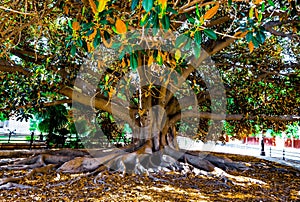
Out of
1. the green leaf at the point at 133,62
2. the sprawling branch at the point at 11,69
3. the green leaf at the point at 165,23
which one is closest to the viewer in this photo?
the green leaf at the point at 165,23

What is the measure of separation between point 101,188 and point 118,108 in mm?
2948

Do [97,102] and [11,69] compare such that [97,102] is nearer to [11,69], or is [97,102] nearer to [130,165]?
[130,165]

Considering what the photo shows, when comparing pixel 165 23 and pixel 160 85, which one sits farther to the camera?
pixel 160 85

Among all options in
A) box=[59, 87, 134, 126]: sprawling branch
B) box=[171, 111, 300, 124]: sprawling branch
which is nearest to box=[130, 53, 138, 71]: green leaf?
box=[59, 87, 134, 126]: sprawling branch

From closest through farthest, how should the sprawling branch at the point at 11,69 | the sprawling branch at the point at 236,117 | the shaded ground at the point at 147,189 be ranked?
the shaded ground at the point at 147,189 < the sprawling branch at the point at 11,69 < the sprawling branch at the point at 236,117

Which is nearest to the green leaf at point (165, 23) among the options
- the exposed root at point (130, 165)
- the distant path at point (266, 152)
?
the exposed root at point (130, 165)

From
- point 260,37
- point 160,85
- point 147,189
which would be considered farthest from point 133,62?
point 160,85

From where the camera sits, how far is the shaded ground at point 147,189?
12.0 ft

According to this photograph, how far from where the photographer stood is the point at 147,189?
13.7 feet

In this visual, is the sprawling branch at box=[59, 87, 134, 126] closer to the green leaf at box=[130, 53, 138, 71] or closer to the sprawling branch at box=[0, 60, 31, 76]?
the sprawling branch at box=[0, 60, 31, 76]

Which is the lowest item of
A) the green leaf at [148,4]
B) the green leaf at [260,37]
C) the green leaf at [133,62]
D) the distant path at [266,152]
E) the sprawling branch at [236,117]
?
the distant path at [266,152]

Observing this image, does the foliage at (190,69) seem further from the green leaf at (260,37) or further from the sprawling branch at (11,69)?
the green leaf at (260,37)

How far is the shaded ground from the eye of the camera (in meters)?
3.67

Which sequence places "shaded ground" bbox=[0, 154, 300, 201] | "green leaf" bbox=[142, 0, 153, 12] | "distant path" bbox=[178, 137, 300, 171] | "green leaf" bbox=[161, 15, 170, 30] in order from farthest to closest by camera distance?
1. "distant path" bbox=[178, 137, 300, 171]
2. "shaded ground" bbox=[0, 154, 300, 201]
3. "green leaf" bbox=[161, 15, 170, 30]
4. "green leaf" bbox=[142, 0, 153, 12]
